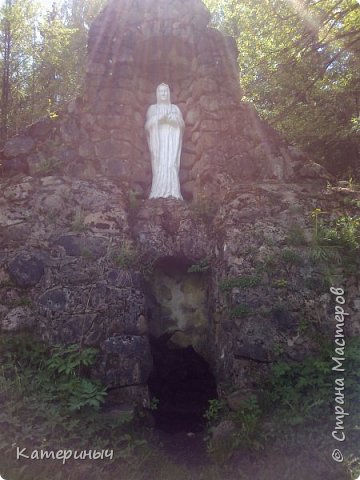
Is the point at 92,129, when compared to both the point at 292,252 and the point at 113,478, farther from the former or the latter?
the point at 113,478

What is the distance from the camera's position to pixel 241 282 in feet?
20.1

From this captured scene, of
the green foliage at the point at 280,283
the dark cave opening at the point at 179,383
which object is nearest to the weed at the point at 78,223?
the dark cave opening at the point at 179,383

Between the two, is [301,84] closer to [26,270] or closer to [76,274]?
[76,274]

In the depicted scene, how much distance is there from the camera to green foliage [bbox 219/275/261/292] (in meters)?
6.11

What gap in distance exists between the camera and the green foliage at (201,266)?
269 inches

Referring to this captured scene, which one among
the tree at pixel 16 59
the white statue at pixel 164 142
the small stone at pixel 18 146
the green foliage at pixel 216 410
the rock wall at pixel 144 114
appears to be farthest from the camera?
the tree at pixel 16 59

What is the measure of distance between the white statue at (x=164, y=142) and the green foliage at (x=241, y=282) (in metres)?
2.22

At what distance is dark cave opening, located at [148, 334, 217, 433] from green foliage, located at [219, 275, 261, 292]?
1086mm

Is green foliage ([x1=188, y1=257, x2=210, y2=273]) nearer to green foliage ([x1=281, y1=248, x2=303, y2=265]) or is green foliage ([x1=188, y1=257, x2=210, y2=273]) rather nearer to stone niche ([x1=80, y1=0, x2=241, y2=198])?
green foliage ([x1=281, y1=248, x2=303, y2=265])

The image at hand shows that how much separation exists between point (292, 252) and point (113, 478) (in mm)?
3230

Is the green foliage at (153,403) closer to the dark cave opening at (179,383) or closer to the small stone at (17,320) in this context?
the dark cave opening at (179,383)

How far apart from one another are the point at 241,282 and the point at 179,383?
159cm

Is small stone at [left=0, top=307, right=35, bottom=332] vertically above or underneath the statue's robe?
underneath

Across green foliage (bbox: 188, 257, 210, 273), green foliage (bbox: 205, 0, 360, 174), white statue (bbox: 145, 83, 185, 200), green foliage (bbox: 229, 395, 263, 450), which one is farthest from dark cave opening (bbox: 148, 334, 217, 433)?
green foliage (bbox: 205, 0, 360, 174)
